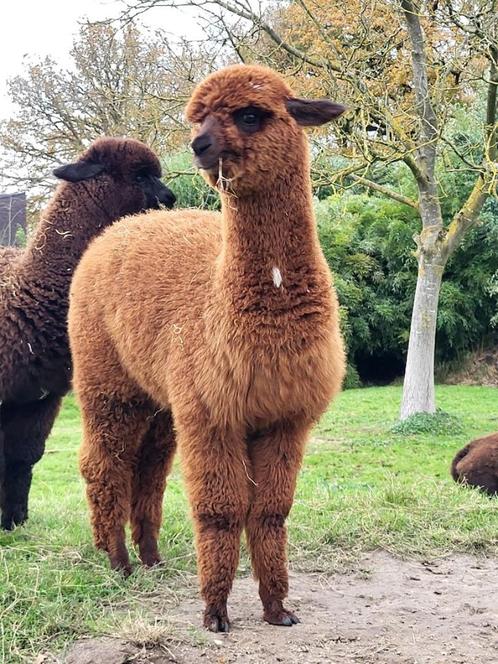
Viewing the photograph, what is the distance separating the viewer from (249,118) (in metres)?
3.23

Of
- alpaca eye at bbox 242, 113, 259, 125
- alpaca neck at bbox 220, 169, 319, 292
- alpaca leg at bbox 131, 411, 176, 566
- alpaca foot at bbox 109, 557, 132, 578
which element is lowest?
alpaca foot at bbox 109, 557, 132, 578

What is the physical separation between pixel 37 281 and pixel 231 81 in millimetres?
2122

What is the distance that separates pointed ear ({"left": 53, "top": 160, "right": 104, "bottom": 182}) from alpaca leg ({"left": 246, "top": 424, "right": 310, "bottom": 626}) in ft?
6.99

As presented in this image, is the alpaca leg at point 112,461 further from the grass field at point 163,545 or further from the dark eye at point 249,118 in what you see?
the dark eye at point 249,118

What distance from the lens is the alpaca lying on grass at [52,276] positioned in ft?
15.6

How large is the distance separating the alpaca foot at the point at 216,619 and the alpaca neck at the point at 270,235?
1393 millimetres

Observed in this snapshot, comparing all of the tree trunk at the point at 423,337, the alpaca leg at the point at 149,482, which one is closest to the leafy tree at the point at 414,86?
the tree trunk at the point at 423,337

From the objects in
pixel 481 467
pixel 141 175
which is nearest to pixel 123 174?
pixel 141 175

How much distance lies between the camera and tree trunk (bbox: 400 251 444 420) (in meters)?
13.0

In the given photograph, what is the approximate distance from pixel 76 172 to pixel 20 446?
1.72 m

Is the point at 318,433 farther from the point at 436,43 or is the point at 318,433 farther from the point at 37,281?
the point at 37,281

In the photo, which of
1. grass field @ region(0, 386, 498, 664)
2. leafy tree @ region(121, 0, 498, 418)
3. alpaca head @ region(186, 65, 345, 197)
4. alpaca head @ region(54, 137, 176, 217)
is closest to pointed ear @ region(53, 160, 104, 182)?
alpaca head @ region(54, 137, 176, 217)

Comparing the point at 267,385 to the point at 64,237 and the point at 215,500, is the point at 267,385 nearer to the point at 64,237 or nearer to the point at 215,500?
the point at 215,500

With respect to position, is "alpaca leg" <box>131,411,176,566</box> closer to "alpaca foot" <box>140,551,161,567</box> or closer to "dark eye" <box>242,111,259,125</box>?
"alpaca foot" <box>140,551,161,567</box>
